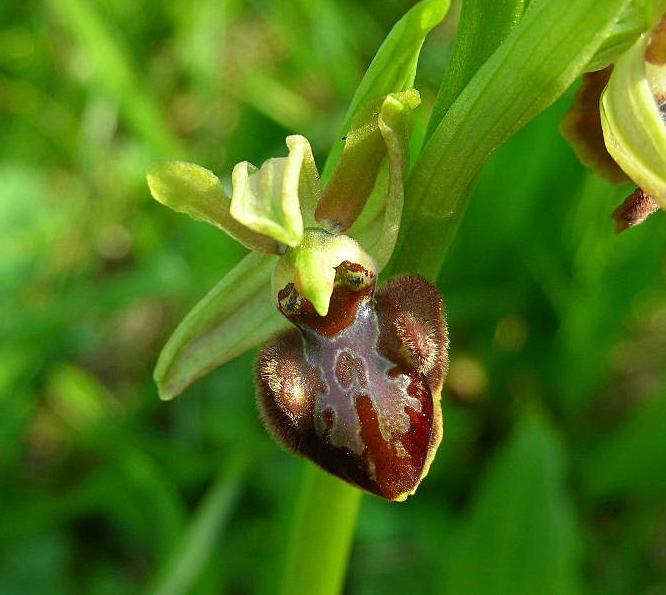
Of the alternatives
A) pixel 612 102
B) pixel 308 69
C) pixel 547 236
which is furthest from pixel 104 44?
pixel 612 102

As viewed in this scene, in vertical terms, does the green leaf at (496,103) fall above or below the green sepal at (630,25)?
below

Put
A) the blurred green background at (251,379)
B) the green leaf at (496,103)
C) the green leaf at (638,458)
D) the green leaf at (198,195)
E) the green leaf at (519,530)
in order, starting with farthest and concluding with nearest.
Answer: the green leaf at (638,458) → the blurred green background at (251,379) → the green leaf at (519,530) → the green leaf at (198,195) → the green leaf at (496,103)

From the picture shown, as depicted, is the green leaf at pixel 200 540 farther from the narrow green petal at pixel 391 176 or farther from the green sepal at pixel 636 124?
the green sepal at pixel 636 124

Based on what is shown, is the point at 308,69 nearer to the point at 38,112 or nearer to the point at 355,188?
the point at 38,112

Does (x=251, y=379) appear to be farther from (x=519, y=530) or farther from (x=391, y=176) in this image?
(x=391, y=176)

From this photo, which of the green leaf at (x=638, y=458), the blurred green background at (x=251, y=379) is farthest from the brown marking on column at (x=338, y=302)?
the green leaf at (x=638, y=458)
